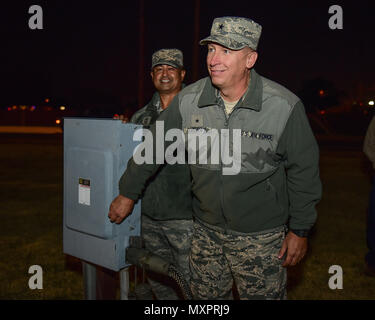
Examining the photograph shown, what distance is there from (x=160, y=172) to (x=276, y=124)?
46.5 inches

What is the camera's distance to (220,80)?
7.93 ft

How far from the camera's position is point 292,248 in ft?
8.03

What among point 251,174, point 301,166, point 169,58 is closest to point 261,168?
point 251,174

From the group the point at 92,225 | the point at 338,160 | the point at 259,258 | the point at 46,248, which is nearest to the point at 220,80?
the point at 259,258

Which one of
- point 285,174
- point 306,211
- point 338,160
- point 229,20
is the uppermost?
point 229,20

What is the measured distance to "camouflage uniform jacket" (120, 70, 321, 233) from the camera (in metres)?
2.38

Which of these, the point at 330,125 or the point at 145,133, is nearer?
the point at 145,133

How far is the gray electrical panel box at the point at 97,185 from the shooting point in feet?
8.53

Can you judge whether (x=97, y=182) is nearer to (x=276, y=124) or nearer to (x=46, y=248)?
(x=276, y=124)

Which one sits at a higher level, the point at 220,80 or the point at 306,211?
the point at 220,80

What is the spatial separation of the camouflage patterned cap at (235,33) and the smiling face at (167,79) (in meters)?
0.99

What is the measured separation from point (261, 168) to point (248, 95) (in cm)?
43

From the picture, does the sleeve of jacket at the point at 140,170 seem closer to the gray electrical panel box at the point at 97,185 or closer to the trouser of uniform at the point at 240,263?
the gray electrical panel box at the point at 97,185

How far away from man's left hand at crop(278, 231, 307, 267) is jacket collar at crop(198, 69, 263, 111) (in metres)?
0.78
